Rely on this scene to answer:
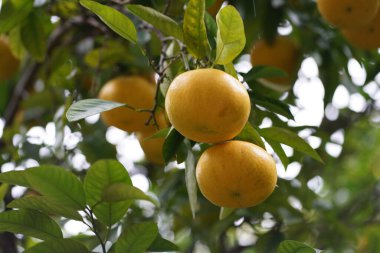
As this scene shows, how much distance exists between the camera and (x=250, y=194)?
1.22 meters

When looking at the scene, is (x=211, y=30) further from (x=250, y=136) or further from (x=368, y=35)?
(x=368, y=35)

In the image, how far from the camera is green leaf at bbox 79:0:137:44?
125 cm

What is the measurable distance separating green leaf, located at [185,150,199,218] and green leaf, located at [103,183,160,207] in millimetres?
159

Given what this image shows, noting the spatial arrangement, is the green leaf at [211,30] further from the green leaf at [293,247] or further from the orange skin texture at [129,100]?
the green leaf at [293,247]

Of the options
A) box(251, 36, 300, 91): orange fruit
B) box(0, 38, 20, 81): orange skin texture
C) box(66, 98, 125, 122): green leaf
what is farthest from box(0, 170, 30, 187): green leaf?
box(0, 38, 20, 81): orange skin texture

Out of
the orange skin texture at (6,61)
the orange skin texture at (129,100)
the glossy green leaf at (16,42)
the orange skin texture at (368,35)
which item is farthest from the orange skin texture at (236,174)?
the orange skin texture at (6,61)

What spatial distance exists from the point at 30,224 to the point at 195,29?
20.7 inches

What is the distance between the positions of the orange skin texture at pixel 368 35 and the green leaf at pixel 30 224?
1.16m

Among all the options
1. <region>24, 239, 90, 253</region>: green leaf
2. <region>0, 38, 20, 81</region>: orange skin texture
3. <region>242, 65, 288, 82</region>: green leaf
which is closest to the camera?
<region>24, 239, 90, 253</region>: green leaf

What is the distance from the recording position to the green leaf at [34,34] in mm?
2117

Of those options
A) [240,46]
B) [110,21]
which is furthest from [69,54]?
[240,46]

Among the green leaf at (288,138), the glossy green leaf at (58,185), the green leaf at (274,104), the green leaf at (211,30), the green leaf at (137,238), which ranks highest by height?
the green leaf at (211,30)

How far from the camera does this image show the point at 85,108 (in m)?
1.27

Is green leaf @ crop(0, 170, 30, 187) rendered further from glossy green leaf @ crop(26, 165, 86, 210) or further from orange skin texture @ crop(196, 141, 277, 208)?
orange skin texture @ crop(196, 141, 277, 208)
